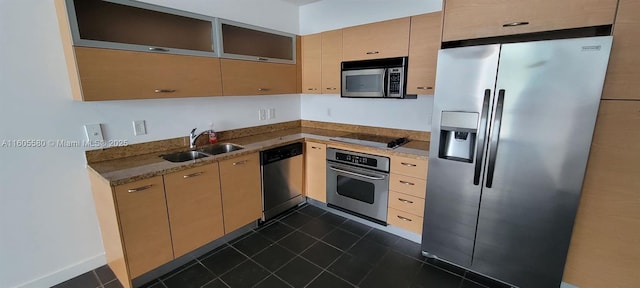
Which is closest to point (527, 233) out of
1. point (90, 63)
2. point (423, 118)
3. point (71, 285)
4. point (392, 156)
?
point (392, 156)

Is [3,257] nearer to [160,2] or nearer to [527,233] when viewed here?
[160,2]

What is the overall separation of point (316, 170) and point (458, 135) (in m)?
1.47

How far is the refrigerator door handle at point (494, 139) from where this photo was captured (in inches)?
65.0

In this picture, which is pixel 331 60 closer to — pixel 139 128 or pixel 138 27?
pixel 138 27

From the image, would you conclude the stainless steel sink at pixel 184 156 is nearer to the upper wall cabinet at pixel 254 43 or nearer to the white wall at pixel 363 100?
the upper wall cabinet at pixel 254 43

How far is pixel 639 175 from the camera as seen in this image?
1.49 metres

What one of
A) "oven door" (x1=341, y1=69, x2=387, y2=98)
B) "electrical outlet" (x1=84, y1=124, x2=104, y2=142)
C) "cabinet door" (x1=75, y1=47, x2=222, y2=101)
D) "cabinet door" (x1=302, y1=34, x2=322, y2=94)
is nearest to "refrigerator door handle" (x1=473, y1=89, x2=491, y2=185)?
"oven door" (x1=341, y1=69, x2=387, y2=98)

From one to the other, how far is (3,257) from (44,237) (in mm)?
200

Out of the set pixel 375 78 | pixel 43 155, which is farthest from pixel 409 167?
pixel 43 155

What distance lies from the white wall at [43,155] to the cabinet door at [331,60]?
1364mm

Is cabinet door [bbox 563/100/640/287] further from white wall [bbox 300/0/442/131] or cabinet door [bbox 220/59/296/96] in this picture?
cabinet door [bbox 220/59/296/96]

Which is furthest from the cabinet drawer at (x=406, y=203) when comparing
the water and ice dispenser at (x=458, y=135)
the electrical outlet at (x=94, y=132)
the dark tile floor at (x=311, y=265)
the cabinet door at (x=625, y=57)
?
the electrical outlet at (x=94, y=132)

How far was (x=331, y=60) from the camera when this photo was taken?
2.87 m

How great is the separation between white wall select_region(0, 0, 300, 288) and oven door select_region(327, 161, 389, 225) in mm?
1733
